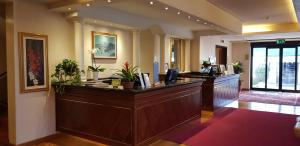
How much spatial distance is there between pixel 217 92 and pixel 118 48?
114 inches

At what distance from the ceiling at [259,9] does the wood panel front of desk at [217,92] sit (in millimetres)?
1799

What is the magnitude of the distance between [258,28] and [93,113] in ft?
22.4

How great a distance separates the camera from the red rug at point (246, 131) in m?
4.06

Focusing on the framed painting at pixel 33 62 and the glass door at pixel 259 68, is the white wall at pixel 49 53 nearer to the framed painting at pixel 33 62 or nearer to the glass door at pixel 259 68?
the framed painting at pixel 33 62

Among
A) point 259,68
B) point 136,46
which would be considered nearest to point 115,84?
point 136,46

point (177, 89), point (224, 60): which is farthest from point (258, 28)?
point (177, 89)

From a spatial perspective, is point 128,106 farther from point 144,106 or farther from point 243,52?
point 243,52

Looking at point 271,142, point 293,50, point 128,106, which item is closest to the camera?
point 128,106

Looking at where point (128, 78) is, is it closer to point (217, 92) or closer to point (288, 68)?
point (217, 92)

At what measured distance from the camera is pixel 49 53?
4.26 meters

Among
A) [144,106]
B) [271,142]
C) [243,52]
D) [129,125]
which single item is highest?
[243,52]

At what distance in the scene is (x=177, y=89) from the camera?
14.9ft

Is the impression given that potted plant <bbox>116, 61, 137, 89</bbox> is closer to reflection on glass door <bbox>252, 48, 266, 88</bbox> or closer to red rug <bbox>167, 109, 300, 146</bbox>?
red rug <bbox>167, 109, 300, 146</bbox>

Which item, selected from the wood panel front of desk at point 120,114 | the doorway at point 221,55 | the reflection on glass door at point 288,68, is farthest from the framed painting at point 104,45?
the reflection on glass door at point 288,68
